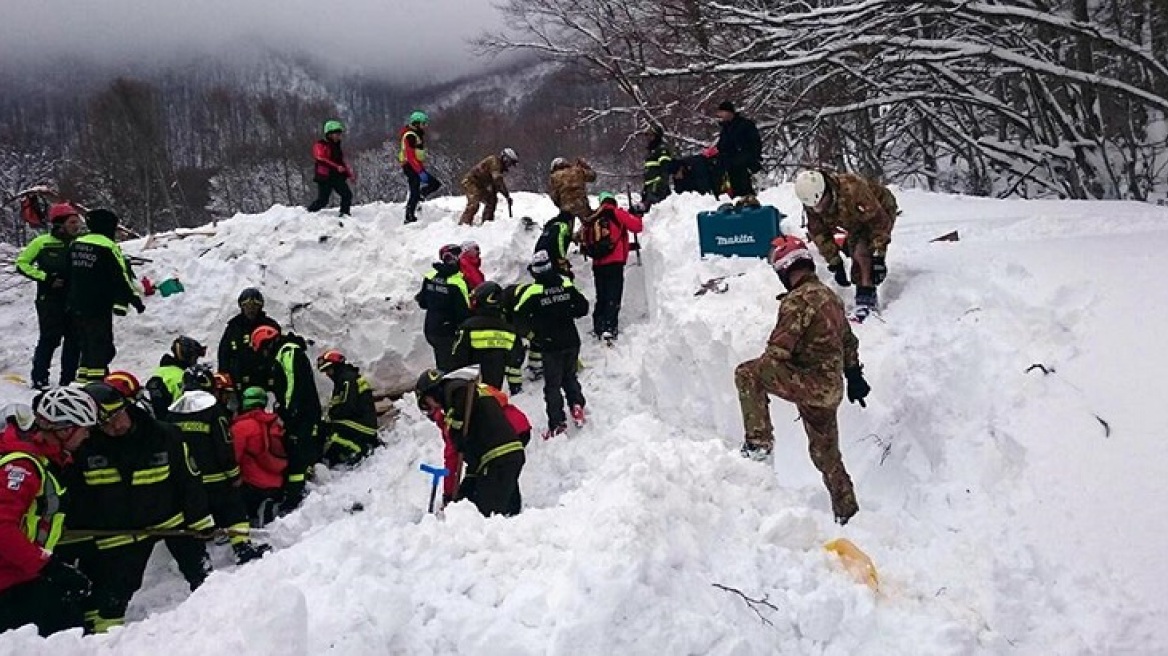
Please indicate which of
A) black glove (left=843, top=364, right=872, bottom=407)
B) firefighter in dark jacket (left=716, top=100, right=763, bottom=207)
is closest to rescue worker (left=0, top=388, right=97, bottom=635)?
black glove (left=843, top=364, right=872, bottom=407)

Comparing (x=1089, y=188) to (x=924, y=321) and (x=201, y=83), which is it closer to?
(x=924, y=321)

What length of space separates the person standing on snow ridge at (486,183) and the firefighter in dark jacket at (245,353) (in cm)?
394

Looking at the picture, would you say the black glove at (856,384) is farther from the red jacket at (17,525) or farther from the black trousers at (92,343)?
the black trousers at (92,343)

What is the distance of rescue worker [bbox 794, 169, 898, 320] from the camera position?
18.8ft

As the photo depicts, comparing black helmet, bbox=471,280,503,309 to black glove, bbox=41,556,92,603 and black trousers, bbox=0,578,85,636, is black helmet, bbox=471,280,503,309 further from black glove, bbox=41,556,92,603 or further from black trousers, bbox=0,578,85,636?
black trousers, bbox=0,578,85,636

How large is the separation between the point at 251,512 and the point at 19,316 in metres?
5.18

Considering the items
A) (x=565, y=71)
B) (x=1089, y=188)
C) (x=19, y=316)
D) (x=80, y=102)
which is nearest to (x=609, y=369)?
(x=1089, y=188)

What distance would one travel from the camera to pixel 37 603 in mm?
3832

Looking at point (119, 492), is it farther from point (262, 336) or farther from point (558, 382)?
point (558, 382)

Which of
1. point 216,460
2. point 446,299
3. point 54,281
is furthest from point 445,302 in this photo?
point 54,281

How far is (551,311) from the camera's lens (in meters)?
6.92

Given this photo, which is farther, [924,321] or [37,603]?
[924,321]

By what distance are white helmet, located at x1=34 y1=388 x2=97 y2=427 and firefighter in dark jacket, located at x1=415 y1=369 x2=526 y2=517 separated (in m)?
1.84

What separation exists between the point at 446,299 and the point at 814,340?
4628mm
